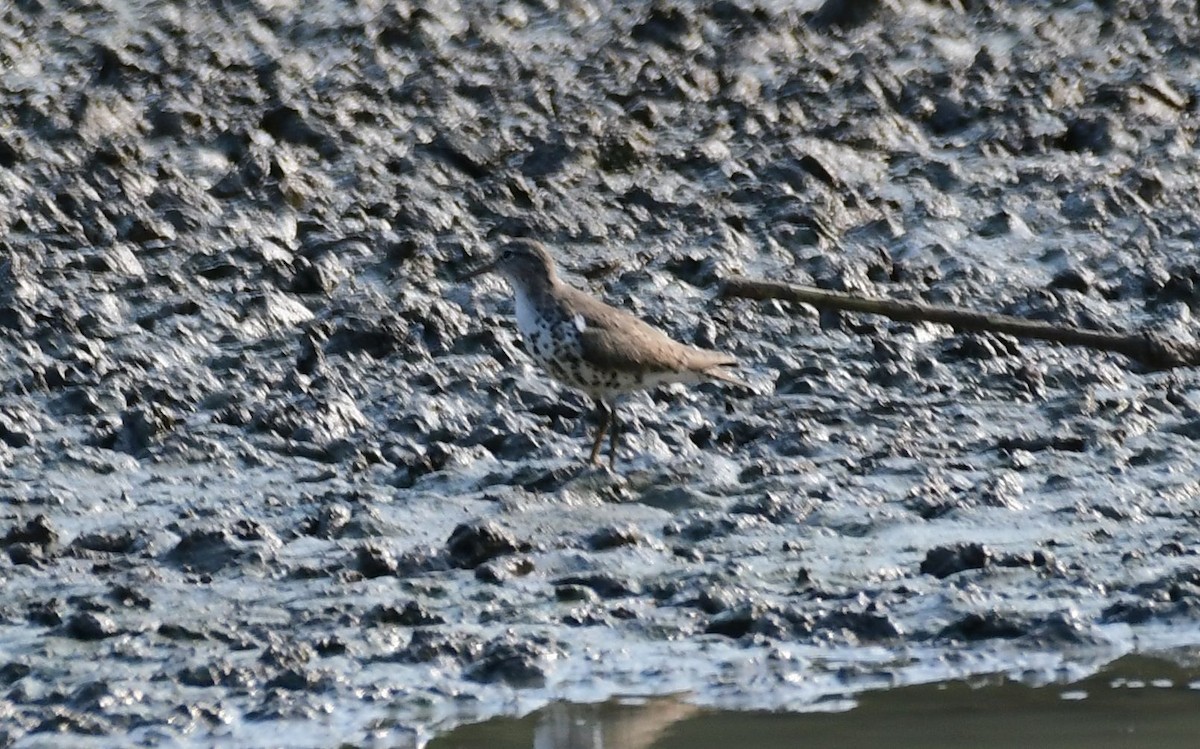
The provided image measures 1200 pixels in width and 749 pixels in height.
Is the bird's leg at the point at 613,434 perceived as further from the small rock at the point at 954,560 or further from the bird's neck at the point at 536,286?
the small rock at the point at 954,560

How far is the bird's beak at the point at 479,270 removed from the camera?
35.8 ft

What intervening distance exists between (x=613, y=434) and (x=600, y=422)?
158mm

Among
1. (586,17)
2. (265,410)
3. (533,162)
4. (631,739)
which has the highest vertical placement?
(586,17)

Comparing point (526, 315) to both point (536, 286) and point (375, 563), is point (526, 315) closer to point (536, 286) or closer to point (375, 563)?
point (536, 286)

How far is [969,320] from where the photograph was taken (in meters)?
9.48

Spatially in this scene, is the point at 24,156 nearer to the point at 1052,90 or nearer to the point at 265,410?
the point at 265,410

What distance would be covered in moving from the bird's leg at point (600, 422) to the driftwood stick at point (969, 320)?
2.59 ft

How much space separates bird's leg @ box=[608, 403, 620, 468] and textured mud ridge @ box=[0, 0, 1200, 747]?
134mm

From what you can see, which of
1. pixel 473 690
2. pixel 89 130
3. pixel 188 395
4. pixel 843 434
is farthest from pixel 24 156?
pixel 473 690

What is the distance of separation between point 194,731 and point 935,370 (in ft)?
16.2

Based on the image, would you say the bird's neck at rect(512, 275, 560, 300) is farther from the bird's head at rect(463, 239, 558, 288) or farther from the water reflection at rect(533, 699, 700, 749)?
the water reflection at rect(533, 699, 700, 749)

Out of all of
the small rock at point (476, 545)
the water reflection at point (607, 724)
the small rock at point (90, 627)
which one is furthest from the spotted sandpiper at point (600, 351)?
the small rock at point (90, 627)

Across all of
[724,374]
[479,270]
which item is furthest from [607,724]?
[479,270]

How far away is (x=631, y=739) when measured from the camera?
704 cm
